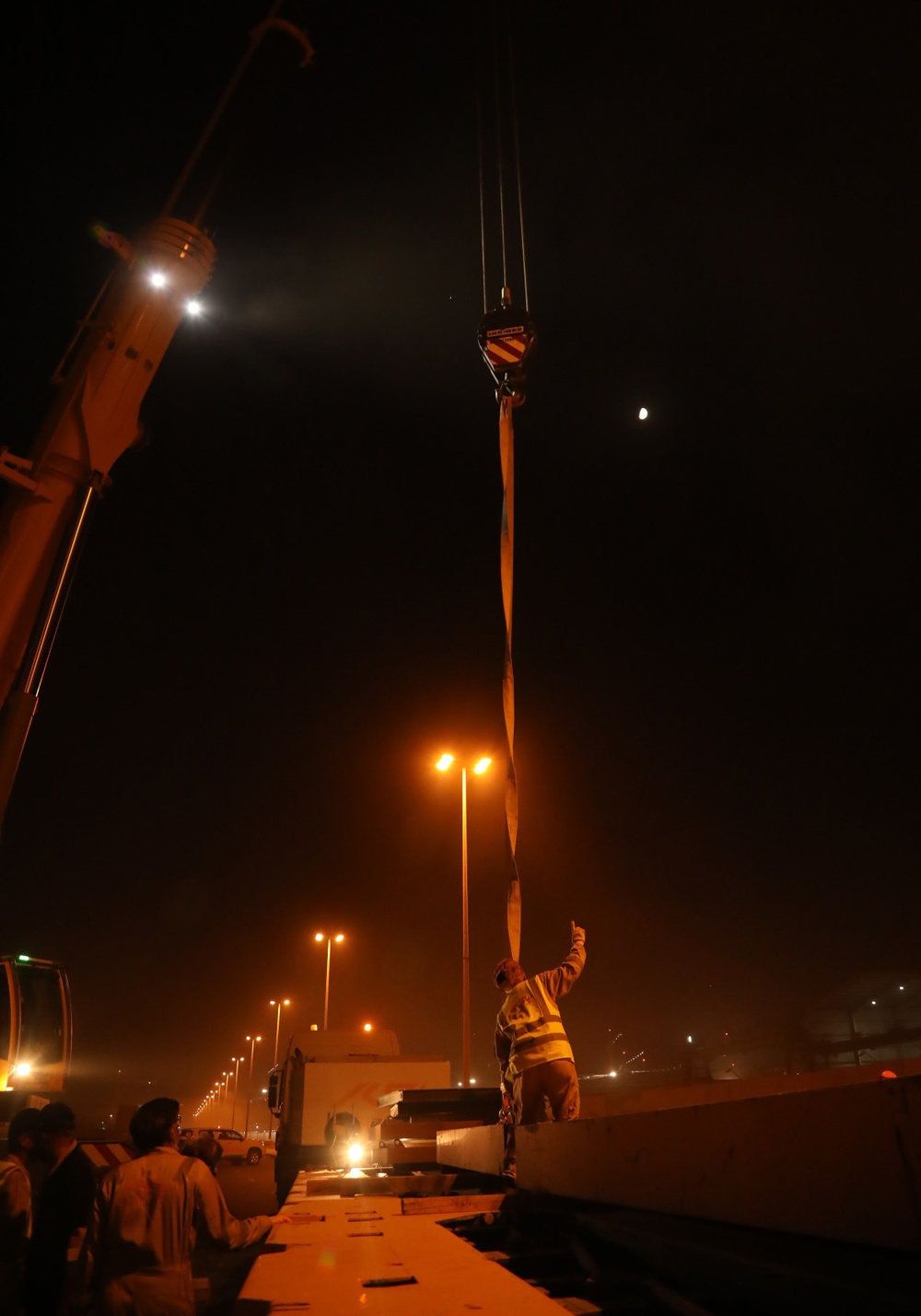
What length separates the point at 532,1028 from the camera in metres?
6.38

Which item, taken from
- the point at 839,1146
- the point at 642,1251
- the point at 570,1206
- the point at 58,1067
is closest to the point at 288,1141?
the point at 58,1067

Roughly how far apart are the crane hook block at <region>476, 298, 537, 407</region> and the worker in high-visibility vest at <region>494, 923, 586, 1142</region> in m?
6.52

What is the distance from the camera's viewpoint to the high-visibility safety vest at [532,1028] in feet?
20.6

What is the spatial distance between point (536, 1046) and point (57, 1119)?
10.5 ft

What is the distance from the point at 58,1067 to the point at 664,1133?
14.5 m

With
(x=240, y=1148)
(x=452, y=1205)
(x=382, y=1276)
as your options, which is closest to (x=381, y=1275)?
(x=382, y=1276)

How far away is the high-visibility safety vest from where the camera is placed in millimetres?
6293

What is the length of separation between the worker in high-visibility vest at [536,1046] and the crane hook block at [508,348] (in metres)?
6.52

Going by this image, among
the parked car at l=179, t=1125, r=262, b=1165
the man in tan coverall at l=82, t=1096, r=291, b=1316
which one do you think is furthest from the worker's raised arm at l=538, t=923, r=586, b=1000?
the parked car at l=179, t=1125, r=262, b=1165

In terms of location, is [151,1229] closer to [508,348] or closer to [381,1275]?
[381,1275]

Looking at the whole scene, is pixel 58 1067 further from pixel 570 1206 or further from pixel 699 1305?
pixel 699 1305

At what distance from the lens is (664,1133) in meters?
3.65

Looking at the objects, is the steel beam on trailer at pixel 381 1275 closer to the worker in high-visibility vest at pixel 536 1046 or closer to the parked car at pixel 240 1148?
the worker in high-visibility vest at pixel 536 1046

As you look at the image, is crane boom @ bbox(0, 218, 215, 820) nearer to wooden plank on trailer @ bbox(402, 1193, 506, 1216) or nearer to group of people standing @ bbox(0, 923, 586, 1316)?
group of people standing @ bbox(0, 923, 586, 1316)
